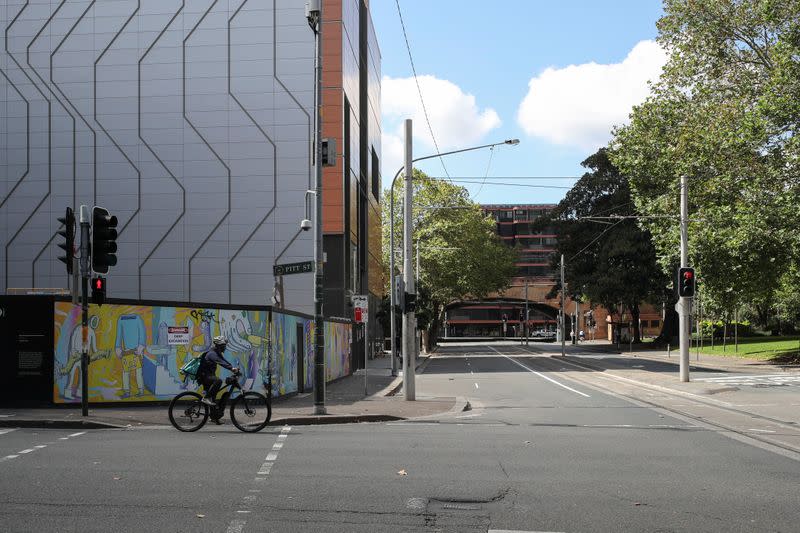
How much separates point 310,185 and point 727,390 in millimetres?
26275

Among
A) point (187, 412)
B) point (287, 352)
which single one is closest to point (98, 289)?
point (187, 412)

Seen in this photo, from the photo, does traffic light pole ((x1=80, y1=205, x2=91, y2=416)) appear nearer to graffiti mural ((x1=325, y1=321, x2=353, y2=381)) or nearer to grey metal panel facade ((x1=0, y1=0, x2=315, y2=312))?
graffiti mural ((x1=325, y1=321, x2=353, y2=381))

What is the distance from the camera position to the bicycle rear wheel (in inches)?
542

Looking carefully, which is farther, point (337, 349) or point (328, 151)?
point (337, 349)

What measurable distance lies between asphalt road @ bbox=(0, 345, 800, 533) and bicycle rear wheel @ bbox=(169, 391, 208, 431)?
0.74 ft

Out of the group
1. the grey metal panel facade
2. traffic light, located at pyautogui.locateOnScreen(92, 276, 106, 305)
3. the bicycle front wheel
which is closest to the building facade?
the grey metal panel facade

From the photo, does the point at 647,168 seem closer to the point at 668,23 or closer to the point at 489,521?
the point at 668,23

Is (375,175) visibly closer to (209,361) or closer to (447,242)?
(447,242)

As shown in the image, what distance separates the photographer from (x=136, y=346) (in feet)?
62.3

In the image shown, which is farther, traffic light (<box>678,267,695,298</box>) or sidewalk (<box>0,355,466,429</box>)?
traffic light (<box>678,267,695,298</box>)

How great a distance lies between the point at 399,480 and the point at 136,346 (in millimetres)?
11750

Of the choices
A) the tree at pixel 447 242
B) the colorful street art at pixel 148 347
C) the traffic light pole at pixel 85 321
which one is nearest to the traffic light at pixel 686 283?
the colorful street art at pixel 148 347

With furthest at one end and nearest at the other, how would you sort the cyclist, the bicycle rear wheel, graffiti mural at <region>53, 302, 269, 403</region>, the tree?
the tree → graffiti mural at <region>53, 302, 269, 403</region> → the cyclist → the bicycle rear wheel

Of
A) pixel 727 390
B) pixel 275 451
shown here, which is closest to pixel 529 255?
pixel 727 390
